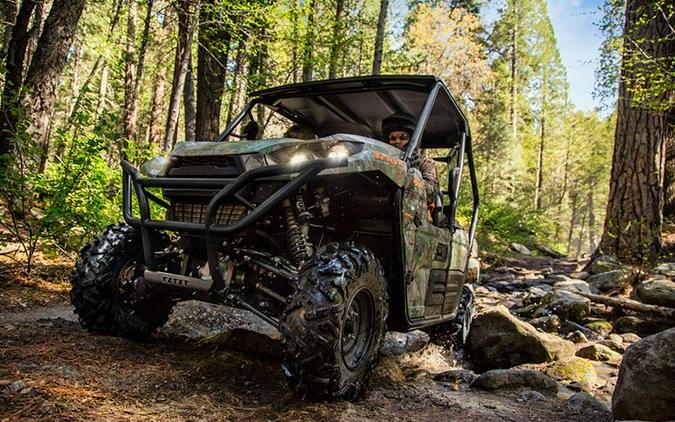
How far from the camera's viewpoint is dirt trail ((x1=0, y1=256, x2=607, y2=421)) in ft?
7.36

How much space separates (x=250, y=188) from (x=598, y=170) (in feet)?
142

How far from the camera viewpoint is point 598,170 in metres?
40.0

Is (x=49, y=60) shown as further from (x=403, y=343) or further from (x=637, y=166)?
(x=637, y=166)

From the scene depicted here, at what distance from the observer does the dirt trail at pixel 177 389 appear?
2.24 m

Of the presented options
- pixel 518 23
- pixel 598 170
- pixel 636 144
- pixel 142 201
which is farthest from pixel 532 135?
pixel 142 201

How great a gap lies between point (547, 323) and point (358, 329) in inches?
212

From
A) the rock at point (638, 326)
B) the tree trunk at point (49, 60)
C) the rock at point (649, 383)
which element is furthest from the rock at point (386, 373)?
the tree trunk at point (49, 60)

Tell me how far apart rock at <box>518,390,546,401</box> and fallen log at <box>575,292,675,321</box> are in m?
4.29

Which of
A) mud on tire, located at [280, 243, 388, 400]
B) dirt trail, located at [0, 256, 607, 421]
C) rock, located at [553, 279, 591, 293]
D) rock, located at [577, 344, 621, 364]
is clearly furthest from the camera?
rock, located at [553, 279, 591, 293]

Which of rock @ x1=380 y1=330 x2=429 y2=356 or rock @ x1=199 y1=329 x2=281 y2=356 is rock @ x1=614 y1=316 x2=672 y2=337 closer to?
rock @ x1=380 y1=330 x2=429 y2=356

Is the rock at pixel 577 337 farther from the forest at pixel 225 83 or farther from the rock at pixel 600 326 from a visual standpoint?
the forest at pixel 225 83

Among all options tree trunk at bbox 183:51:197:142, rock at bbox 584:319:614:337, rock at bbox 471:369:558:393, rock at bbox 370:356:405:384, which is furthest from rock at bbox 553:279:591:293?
tree trunk at bbox 183:51:197:142

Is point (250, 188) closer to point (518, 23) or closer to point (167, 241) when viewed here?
point (167, 241)

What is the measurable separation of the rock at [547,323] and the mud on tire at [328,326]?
5.36m
